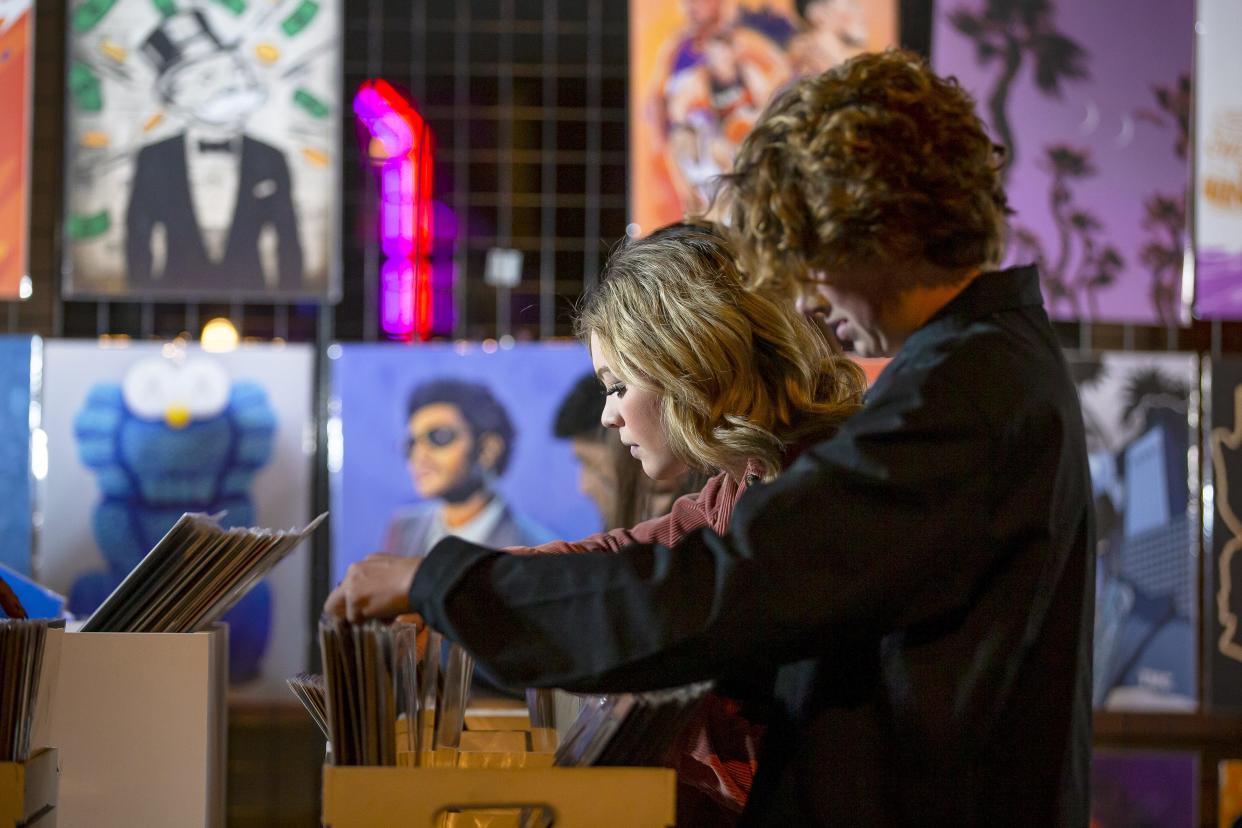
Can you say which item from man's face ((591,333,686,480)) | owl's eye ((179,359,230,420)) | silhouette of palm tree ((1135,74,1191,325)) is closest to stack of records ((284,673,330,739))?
man's face ((591,333,686,480))

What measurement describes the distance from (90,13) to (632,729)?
280cm

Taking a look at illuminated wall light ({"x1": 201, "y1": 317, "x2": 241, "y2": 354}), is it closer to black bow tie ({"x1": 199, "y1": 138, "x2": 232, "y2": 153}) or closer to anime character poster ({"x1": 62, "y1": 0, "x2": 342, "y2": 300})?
anime character poster ({"x1": 62, "y1": 0, "x2": 342, "y2": 300})

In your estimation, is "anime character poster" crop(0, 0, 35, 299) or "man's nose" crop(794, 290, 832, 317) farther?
"anime character poster" crop(0, 0, 35, 299)

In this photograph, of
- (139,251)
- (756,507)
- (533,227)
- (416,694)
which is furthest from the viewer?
(533,227)

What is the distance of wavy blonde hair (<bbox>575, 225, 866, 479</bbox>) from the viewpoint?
67.5 inches

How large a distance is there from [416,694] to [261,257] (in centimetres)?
223

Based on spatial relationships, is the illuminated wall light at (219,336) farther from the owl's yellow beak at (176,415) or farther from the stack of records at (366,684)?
the stack of records at (366,684)

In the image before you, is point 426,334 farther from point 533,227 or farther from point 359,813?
point 359,813

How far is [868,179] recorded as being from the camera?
1159 millimetres

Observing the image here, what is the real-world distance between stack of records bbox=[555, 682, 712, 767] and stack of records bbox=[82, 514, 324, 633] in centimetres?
51

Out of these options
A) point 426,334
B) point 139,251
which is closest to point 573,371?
point 426,334

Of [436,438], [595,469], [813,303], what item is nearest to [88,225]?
[436,438]

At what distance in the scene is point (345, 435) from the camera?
332cm

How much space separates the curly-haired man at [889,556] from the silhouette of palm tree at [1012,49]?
2.36 metres
